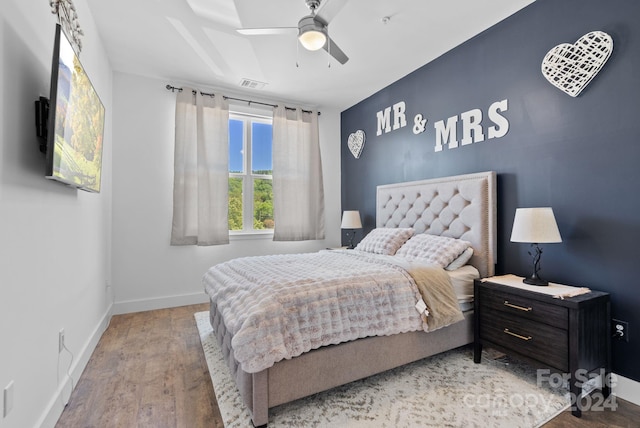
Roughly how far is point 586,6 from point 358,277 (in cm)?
247

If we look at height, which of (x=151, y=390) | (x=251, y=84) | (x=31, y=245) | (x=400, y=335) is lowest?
(x=151, y=390)

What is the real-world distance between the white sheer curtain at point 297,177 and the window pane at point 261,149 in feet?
0.65

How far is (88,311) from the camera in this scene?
249 cm

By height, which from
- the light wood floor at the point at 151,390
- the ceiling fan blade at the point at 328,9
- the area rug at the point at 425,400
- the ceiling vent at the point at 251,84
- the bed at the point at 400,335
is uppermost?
the ceiling vent at the point at 251,84

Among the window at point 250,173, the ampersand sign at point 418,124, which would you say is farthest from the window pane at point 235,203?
the ampersand sign at point 418,124

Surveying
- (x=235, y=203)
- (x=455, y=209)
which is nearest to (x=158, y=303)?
(x=235, y=203)

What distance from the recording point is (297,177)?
4.52m

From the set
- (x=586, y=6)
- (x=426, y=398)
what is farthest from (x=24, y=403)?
(x=586, y=6)

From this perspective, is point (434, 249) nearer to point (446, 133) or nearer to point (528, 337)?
point (528, 337)

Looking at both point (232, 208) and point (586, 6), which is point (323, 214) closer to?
point (232, 208)

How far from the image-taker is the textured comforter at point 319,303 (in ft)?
5.34

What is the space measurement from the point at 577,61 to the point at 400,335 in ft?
7.52

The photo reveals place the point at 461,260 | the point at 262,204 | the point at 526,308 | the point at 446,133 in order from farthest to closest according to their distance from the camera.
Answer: the point at 262,204, the point at 446,133, the point at 461,260, the point at 526,308

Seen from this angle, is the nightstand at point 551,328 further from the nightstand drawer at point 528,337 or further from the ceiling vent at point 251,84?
the ceiling vent at point 251,84
